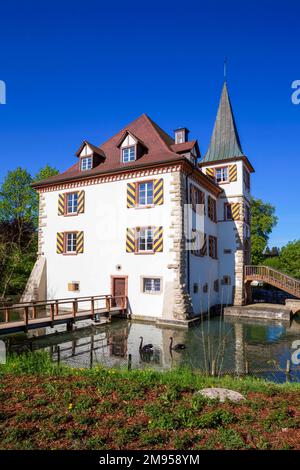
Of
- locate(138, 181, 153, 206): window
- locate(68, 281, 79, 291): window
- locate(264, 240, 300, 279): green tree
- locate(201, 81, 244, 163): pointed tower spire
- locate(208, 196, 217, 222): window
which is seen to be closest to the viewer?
locate(138, 181, 153, 206): window

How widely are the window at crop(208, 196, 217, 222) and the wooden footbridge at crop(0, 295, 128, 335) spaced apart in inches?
355

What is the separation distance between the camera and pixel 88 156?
73.3 ft

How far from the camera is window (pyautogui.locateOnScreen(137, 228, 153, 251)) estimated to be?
19.2 meters

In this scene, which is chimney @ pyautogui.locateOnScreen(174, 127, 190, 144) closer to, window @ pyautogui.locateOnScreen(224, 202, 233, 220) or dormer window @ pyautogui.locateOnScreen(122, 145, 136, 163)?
dormer window @ pyautogui.locateOnScreen(122, 145, 136, 163)

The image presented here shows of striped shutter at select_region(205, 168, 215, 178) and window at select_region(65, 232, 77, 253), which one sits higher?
striped shutter at select_region(205, 168, 215, 178)

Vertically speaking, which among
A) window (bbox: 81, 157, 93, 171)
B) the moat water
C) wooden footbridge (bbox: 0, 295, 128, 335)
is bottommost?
the moat water

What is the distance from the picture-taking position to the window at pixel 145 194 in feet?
63.6

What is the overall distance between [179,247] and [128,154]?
23.0ft

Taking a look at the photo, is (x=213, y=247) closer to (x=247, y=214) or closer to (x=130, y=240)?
(x=247, y=214)

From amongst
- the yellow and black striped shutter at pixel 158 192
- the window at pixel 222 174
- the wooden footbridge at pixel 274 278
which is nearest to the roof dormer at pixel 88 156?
the yellow and black striped shutter at pixel 158 192

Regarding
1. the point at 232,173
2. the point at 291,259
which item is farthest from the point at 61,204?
the point at 291,259

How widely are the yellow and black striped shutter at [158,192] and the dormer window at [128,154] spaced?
2.60 metres

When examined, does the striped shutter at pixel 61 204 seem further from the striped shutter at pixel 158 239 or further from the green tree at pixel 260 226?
the green tree at pixel 260 226

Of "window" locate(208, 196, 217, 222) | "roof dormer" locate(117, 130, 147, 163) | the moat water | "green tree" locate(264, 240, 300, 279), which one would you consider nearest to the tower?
"window" locate(208, 196, 217, 222)
